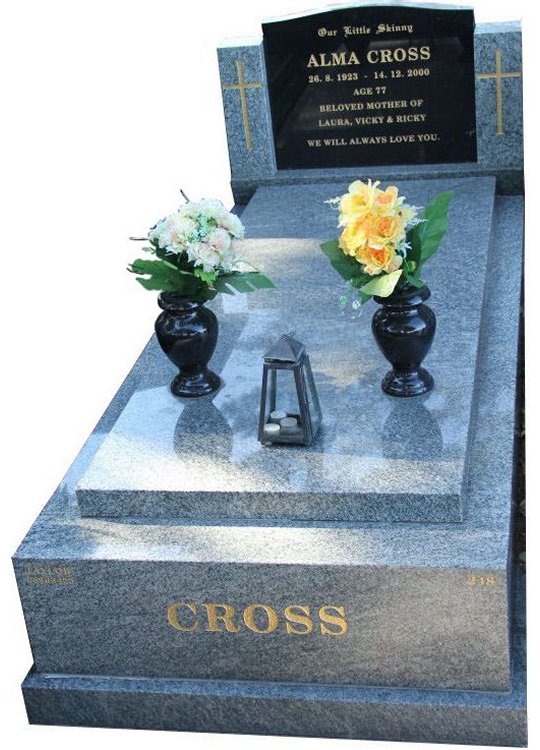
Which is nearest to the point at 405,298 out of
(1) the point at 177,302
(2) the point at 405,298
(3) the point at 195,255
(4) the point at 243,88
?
(2) the point at 405,298

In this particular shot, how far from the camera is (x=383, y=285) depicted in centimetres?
600

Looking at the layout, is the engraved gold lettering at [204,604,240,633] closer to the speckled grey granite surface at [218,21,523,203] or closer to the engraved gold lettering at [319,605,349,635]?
the engraved gold lettering at [319,605,349,635]

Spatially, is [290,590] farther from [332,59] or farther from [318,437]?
[332,59]

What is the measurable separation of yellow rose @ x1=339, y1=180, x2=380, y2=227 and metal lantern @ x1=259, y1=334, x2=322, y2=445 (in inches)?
20.8

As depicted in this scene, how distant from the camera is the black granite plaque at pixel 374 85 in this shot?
8367 mm

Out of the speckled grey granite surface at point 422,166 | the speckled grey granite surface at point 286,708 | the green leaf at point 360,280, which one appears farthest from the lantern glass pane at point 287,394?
the speckled grey granite surface at point 422,166

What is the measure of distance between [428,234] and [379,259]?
29cm

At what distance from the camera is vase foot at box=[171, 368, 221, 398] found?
6730 millimetres

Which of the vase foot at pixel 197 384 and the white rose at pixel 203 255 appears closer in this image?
the white rose at pixel 203 255

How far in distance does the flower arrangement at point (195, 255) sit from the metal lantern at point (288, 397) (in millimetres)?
441

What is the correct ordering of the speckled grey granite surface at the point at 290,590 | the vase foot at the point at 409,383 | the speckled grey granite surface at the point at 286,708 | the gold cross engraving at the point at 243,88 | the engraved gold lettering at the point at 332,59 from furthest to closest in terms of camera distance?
the gold cross engraving at the point at 243,88, the engraved gold lettering at the point at 332,59, the vase foot at the point at 409,383, the speckled grey granite surface at the point at 286,708, the speckled grey granite surface at the point at 290,590

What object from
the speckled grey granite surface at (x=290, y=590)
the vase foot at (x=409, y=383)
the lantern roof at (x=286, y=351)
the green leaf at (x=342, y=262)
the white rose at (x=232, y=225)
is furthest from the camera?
the vase foot at (x=409, y=383)

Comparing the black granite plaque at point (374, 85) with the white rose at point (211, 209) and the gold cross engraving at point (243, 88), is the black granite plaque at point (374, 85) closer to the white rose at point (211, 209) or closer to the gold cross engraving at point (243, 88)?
the gold cross engraving at point (243, 88)

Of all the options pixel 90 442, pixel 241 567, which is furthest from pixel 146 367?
pixel 241 567
